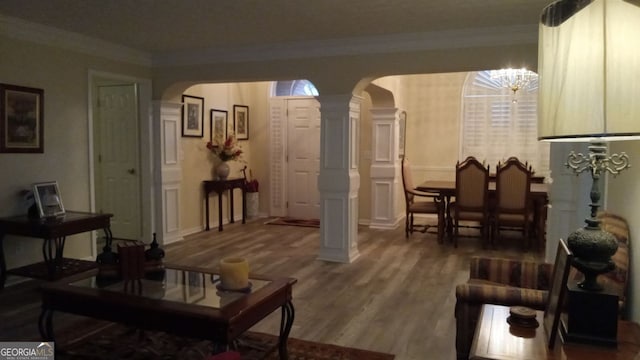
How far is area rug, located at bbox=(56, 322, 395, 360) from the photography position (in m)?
2.85

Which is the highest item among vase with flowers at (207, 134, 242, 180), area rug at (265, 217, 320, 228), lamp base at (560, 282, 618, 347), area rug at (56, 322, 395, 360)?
vase with flowers at (207, 134, 242, 180)

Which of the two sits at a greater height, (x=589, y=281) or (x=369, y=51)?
(x=369, y=51)

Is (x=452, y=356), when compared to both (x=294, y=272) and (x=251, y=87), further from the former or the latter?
(x=251, y=87)

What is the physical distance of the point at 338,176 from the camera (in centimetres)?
504

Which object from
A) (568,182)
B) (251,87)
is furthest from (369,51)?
(251,87)

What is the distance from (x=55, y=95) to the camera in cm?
460

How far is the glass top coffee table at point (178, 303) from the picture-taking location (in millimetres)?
2238

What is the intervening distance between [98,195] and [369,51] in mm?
3932

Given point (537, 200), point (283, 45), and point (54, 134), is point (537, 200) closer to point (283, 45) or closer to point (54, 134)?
point (283, 45)

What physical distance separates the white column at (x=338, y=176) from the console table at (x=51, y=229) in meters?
2.16

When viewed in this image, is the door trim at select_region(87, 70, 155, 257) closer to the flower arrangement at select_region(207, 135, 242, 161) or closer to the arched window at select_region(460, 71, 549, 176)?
the flower arrangement at select_region(207, 135, 242, 161)

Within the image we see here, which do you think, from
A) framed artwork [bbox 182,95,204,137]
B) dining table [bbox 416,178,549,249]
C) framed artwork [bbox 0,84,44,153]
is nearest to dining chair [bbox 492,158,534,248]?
dining table [bbox 416,178,549,249]

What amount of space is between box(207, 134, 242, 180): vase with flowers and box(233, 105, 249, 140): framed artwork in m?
0.49

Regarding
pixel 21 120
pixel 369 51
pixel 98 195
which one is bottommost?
pixel 98 195
